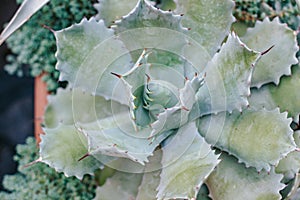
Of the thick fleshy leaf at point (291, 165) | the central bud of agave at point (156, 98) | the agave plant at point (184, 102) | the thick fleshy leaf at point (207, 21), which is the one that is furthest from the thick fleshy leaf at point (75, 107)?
the thick fleshy leaf at point (291, 165)

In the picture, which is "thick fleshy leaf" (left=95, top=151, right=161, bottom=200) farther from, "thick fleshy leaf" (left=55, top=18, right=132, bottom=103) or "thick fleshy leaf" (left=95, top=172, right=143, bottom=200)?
"thick fleshy leaf" (left=55, top=18, right=132, bottom=103)

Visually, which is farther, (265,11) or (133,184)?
(265,11)

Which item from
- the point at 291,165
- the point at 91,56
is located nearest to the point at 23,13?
the point at 91,56

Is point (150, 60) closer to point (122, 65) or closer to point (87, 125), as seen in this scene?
point (122, 65)

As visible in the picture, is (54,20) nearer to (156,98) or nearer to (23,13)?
(23,13)

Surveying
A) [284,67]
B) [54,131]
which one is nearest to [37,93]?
[54,131]

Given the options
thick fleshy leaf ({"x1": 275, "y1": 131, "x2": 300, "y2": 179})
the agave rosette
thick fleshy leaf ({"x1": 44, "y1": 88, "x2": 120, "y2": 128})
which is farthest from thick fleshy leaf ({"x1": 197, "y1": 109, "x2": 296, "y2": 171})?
thick fleshy leaf ({"x1": 44, "y1": 88, "x2": 120, "y2": 128})

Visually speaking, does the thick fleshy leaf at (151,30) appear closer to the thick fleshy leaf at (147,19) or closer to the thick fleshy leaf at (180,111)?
the thick fleshy leaf at (147,19)
